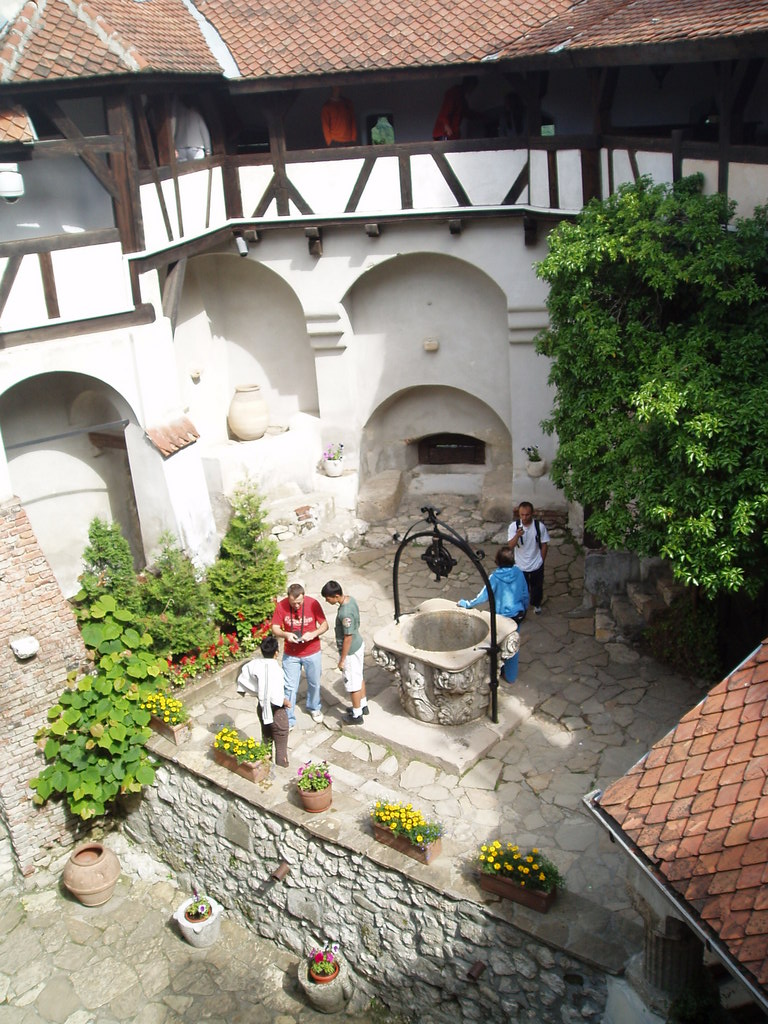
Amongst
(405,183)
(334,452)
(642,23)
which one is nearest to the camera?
(642,23)

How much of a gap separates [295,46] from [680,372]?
7.58 metres

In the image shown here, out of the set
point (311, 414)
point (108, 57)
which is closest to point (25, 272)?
point (108, 57)

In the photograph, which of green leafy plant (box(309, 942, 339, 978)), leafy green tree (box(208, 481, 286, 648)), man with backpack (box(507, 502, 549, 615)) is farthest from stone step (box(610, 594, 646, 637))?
green leafy plant (box(309, 942, 339, 978))

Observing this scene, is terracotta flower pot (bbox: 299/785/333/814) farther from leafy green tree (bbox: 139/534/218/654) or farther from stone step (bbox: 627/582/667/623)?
stone step (bbox: 627/582/667/623)

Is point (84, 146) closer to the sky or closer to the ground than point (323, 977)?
closer to the sky

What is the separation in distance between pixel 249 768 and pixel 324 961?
6.37 feet

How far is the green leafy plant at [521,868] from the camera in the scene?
8164mm

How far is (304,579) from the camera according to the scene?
46.6ft

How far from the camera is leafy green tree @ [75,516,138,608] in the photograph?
12320 mm

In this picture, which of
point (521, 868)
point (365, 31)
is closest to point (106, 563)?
point (521, 868)

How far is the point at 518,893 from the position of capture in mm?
8242

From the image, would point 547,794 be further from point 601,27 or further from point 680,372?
point 601,27

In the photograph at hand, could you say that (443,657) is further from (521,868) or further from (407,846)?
(521,868)

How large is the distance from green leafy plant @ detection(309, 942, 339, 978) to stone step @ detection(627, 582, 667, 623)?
4.73m
